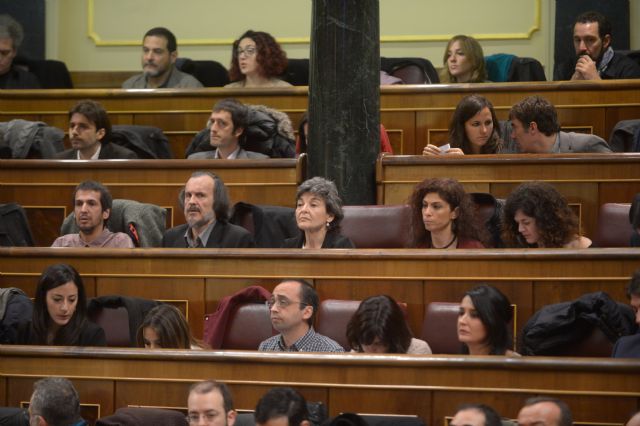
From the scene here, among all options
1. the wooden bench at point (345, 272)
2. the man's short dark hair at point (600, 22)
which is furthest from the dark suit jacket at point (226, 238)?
the man's short dark hair at point (600, 22)

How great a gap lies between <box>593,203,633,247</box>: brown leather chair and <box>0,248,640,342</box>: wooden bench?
32 centimetres

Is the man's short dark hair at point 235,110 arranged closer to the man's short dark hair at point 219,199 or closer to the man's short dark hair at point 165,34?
the man's short dark hair at point 219,199

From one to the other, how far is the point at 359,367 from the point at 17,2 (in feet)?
11.2

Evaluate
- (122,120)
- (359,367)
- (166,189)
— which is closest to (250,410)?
(359,367)

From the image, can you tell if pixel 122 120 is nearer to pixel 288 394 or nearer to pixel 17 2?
pixel 17 2

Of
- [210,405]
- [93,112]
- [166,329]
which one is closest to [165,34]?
[93,112]

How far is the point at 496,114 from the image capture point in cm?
420

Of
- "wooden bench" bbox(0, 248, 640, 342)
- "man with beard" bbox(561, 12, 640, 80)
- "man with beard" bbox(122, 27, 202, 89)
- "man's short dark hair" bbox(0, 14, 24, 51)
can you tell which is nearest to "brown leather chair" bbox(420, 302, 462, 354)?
"wooden bench" bbox(0, 248, 640, 342)

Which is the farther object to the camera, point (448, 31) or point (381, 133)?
point (448, 31)

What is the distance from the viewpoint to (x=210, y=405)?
2.57 meters

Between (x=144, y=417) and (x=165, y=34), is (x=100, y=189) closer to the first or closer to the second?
(x=144, y=417)

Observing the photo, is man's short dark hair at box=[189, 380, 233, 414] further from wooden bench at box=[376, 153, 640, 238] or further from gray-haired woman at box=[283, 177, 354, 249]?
wooden bench at box=[376, 153, 640, 238]

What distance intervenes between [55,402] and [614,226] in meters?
1.45

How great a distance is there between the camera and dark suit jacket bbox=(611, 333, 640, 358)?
8.90 feet
